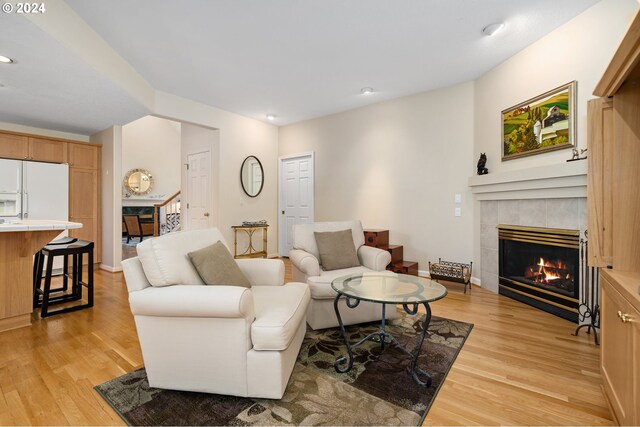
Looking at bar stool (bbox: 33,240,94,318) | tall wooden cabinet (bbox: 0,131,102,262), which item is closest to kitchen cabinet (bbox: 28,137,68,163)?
tall wooden cabinet (bbox: 0,131,102,262)

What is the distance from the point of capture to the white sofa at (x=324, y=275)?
2.46 metres

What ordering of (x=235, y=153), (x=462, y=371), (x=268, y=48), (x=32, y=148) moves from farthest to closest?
(x=235, y=153) → (x=32, y=148) → (x=268, y=48) → (x=462, y=371)

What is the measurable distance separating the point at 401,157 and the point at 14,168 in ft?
18.0

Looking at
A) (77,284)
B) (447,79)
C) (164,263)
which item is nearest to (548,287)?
(447,79)

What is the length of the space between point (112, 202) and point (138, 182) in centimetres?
501

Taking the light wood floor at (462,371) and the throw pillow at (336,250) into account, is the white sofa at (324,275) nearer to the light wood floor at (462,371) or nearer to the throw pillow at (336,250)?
the throw pillow at (336,250)

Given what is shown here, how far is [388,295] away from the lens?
6.35 ft

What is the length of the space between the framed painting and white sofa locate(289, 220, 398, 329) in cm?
197

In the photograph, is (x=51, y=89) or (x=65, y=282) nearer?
(x=51, y=89)

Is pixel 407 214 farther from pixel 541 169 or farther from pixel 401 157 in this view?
pixel 541 169

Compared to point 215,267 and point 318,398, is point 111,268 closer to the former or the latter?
point 215,267

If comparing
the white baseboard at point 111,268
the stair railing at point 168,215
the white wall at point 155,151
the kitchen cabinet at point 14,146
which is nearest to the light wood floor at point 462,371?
the white baseboard at point 111,268

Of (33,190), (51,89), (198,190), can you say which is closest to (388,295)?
(51,89)

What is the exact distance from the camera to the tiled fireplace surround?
8.97ft
